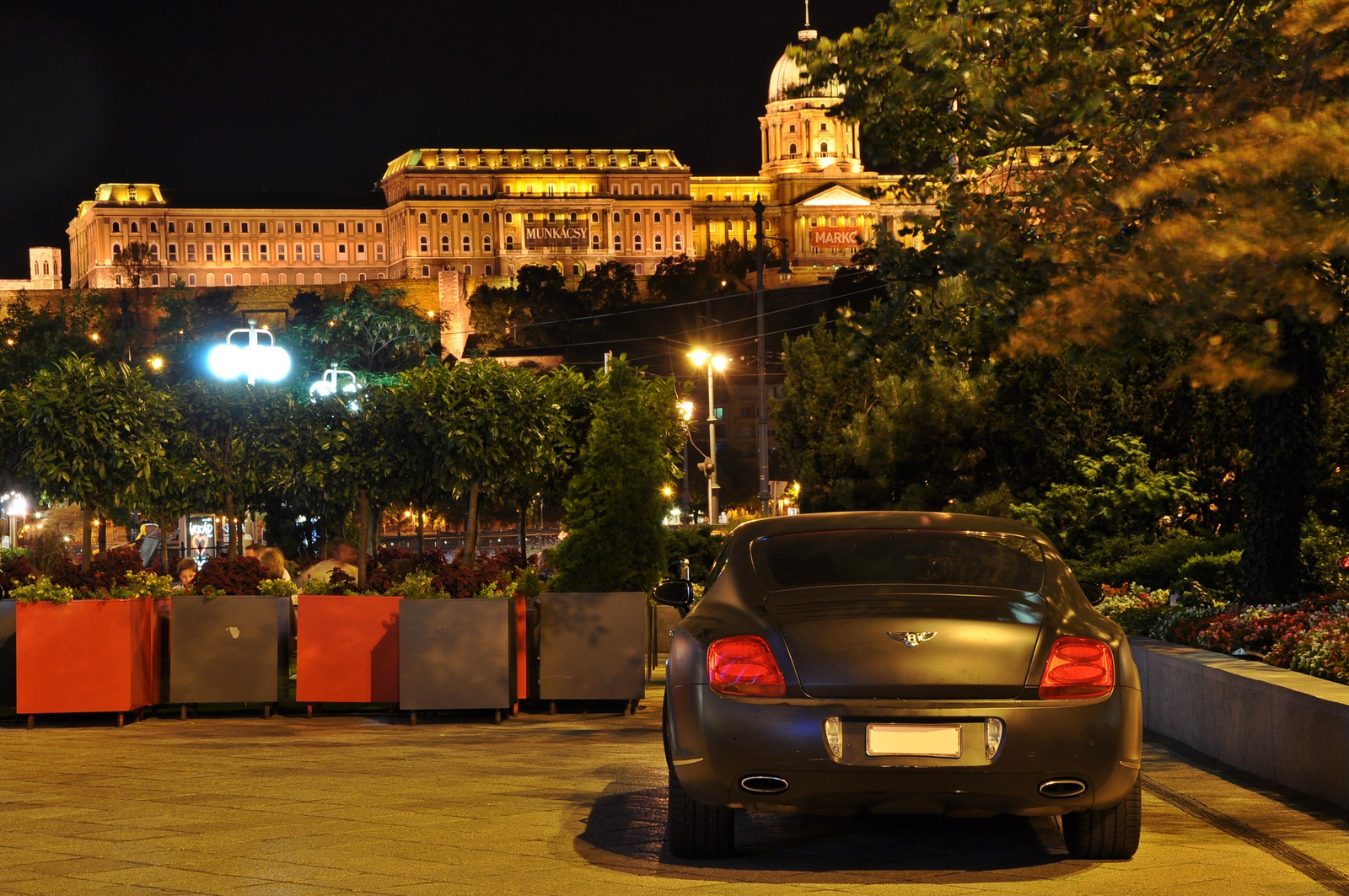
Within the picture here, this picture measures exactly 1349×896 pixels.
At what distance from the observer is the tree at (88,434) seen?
18906mm

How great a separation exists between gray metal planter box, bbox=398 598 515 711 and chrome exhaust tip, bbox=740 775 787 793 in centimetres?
629

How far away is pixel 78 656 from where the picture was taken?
12523 mm

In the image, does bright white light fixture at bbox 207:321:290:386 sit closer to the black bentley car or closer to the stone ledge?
the stone ledge

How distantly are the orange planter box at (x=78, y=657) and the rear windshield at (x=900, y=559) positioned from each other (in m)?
6.90

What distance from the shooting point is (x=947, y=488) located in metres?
26.2

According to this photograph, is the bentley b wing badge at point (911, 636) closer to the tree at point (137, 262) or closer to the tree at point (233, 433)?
the tree at point (233, 433)

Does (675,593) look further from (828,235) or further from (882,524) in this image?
(828,235)

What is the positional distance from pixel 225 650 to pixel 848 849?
723 centimetres

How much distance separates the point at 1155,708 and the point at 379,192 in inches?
7524

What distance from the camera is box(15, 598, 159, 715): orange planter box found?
1246cm

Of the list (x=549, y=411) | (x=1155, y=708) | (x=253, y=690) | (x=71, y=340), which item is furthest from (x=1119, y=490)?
(x=71, y=340)

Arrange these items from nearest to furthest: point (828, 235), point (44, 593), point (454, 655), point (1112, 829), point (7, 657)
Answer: point (1112, 829), point (454, 655), point (44, 593), point (7, 657), point (828, 235)

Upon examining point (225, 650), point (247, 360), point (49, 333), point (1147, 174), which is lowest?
point (225, 650)

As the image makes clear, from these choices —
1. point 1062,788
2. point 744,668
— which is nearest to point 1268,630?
point 1062,788
